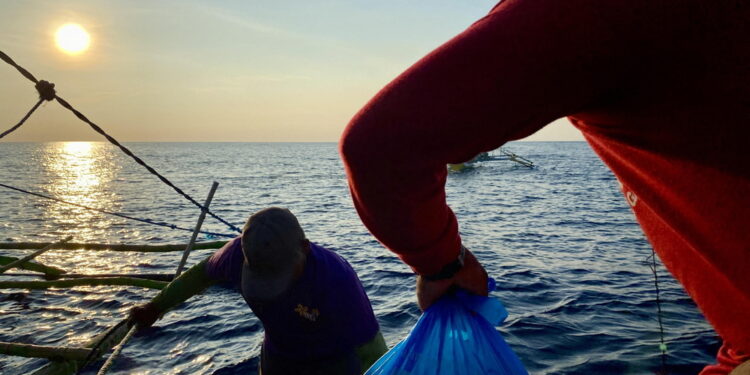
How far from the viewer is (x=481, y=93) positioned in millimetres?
763

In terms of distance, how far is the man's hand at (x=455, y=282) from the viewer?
1.39 meters

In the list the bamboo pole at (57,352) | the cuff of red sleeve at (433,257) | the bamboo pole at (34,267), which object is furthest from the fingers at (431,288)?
the bamboo pole at (34,267)

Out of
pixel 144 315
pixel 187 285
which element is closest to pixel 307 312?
pixel 187 285

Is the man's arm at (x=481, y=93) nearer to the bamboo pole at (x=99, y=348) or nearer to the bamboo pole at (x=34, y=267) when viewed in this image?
the bamboo pole at (x=99, y=348)

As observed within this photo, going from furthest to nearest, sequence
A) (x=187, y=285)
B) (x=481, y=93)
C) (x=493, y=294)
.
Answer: (x=493, y=294)
(x=187, y=285)
(x=481, y=93)

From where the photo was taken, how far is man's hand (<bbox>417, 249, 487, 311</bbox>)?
1.39 meters

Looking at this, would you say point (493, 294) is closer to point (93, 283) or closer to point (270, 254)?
point (270, 254)

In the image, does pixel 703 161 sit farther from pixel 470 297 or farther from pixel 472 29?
pixel 470 297

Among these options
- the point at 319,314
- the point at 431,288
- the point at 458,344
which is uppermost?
the point at 431,288

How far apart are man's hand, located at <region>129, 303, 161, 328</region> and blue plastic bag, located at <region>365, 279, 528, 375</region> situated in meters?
3.28

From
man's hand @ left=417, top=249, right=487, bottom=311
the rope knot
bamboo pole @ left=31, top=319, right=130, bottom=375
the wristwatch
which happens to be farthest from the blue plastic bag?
the rope knot

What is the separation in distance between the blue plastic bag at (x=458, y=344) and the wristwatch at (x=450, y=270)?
0.34m

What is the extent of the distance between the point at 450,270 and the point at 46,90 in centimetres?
546

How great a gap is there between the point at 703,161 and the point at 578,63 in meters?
0.30
